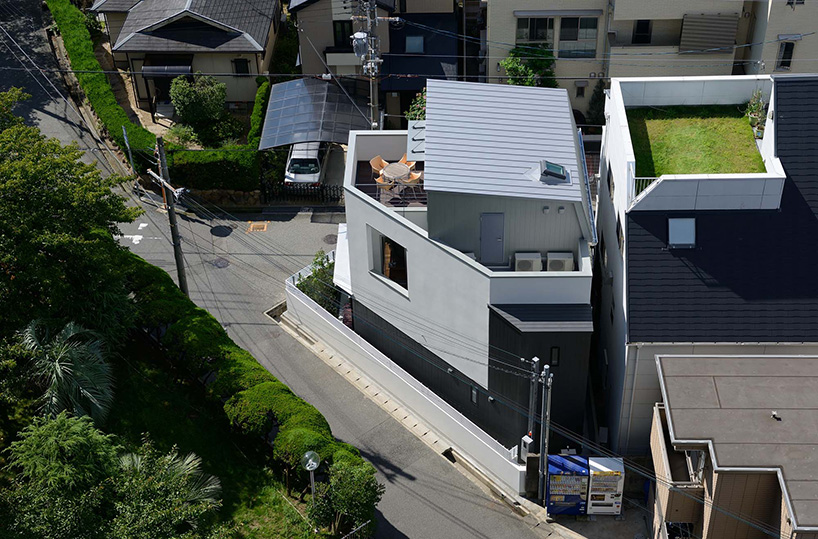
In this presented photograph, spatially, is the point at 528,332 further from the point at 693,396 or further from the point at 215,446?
the point at 215,446

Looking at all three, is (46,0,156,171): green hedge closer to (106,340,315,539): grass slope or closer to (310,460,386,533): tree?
(106,340,315,539): grass slope

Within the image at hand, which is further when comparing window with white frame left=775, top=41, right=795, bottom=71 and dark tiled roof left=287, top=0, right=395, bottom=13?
dark tiled roof left=287, top=0, right=395, bottom=13

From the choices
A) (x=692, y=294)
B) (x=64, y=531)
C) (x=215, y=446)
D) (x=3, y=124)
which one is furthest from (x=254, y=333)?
(x=692, y=294)

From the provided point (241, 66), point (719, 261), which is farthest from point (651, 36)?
point (241, 66)

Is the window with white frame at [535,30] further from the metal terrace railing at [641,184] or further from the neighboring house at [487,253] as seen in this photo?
the metal terrace railing at [641,184]

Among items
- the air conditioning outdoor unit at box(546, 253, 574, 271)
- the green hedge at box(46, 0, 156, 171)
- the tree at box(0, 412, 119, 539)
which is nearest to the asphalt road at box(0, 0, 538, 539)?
the green hedge at box(46, 0, 156, 171)

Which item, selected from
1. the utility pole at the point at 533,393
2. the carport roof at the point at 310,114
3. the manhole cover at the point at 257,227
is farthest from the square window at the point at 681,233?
the manhole cover at the point at 257,227

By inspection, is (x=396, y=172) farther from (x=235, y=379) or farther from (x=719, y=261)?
(x=719, y=261)
